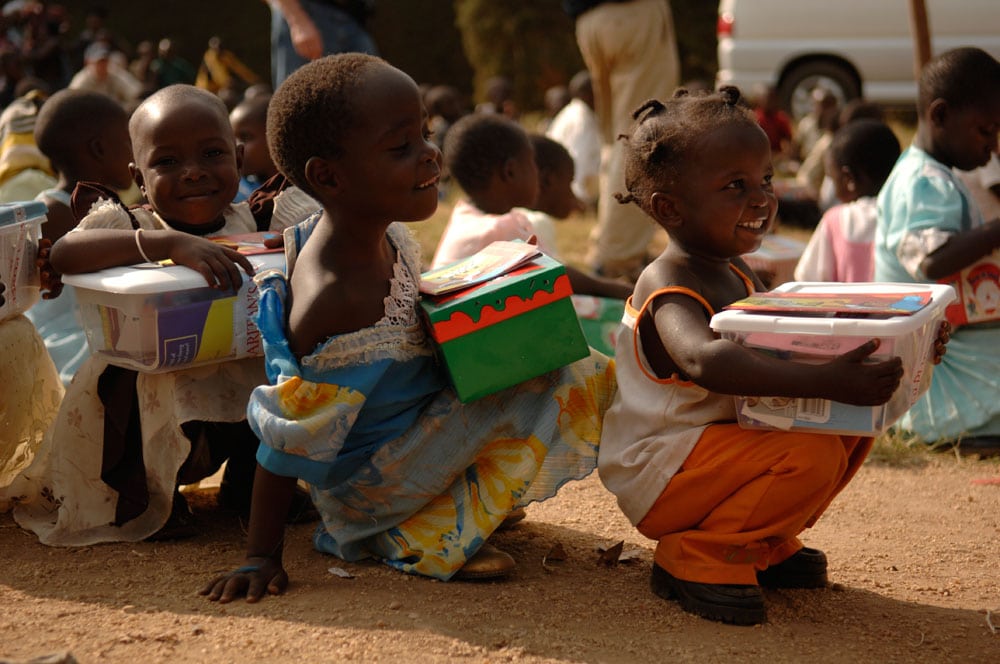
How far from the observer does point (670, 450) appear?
2.77 metres

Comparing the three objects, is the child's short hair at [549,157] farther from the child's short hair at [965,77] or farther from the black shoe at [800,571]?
the black shoe at [800,571]

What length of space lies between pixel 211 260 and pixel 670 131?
46.8 inches

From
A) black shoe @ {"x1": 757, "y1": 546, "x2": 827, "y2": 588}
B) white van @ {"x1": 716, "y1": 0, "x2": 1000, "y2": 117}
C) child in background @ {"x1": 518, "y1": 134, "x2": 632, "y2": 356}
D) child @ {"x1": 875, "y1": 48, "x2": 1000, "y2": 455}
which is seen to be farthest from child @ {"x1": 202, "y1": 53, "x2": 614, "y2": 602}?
white van @ {"x1": 716, "y1": 0, "x2": 1000, "y2": 117}

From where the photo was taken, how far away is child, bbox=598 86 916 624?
2.66 m

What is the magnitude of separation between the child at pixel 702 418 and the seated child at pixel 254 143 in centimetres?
254

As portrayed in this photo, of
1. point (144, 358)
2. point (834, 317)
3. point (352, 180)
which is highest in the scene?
point (352, 180)

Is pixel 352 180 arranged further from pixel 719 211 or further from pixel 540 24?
pixel 540 24

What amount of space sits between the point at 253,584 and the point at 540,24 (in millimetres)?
14046

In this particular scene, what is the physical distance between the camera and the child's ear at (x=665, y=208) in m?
2.82

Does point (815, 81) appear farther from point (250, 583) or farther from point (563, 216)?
point (250, 583)

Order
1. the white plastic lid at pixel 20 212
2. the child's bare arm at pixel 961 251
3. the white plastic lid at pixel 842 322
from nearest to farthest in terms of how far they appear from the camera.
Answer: the white plastic lid at pixel 842 322 → the white plastic lid at pixel 20 212 → the child's bare arm at pixel 961 251

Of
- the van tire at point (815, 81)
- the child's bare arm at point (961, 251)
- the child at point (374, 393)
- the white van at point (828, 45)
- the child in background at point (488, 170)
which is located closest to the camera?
the child at point (374, 393)

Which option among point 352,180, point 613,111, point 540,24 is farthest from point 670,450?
point 540,24

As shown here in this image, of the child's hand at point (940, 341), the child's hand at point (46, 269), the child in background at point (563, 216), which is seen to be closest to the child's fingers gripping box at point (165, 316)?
the child's hand at point (46, 269)
